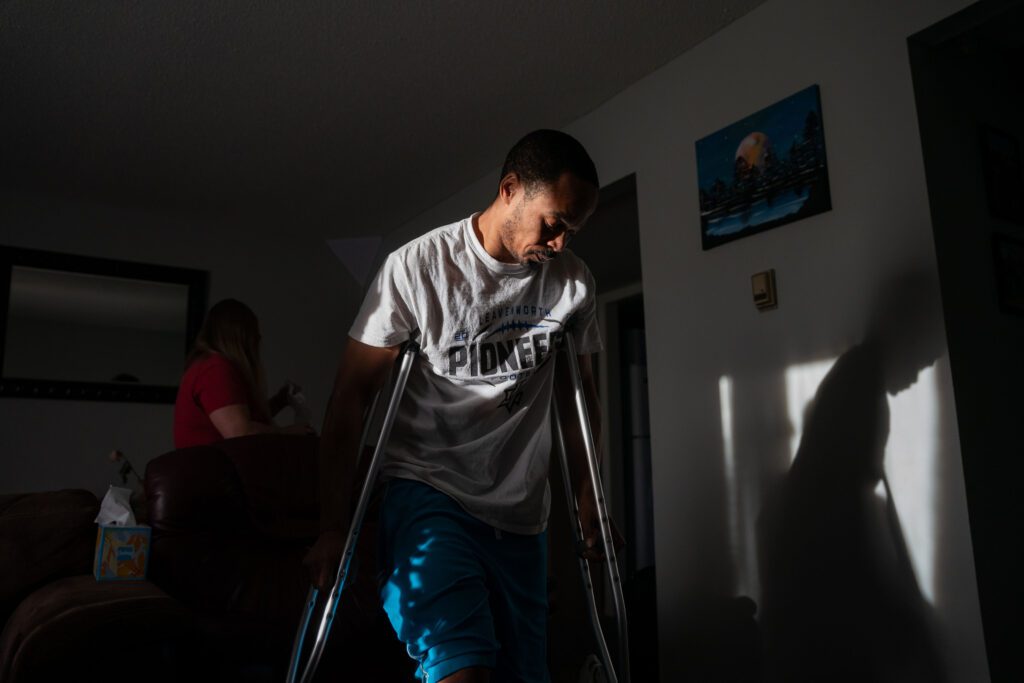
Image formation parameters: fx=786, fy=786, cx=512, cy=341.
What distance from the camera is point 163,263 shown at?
4.88 metres

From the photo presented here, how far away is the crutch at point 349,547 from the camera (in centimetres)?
129

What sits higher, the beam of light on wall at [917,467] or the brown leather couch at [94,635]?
the beam of light on wall at [917,467]

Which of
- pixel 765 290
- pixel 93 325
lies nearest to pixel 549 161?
pixel 765 290

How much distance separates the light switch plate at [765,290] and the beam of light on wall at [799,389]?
0.23m

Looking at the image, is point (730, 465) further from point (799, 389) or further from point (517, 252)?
point (517, 252)

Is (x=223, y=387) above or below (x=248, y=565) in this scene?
above

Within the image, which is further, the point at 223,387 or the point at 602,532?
the point at 223,387

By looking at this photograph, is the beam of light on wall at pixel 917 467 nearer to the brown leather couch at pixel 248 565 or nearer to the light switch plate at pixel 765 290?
the light switch plate at pixel 765 290

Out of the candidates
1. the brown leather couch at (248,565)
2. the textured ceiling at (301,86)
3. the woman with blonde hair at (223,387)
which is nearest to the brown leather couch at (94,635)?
the brown leather couch at (248,565)

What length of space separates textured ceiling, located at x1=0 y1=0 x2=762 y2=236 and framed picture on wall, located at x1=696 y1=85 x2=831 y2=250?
48 centimetres

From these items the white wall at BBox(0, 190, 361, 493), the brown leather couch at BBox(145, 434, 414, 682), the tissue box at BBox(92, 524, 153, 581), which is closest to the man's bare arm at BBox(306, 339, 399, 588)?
the brown leather couch at BBox(145, 434, 414, 682)

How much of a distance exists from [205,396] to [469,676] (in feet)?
6.55

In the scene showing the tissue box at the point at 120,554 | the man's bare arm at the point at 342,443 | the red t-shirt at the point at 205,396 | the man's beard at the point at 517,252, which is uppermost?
the man's beard at the point at 517,252

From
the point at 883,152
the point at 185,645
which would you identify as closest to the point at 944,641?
the point at 883,152
